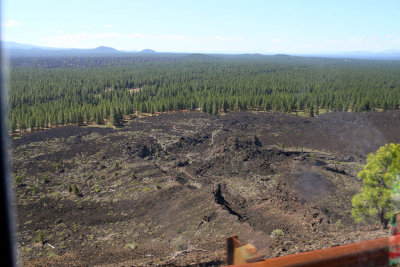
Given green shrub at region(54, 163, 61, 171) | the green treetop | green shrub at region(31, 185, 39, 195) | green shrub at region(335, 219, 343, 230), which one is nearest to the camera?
the green treetop

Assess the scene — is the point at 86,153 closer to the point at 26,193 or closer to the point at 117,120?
the point at 26,193

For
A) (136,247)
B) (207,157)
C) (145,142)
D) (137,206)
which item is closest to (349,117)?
(207,157)

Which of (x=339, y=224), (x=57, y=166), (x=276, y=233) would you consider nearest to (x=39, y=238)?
(x=276, y=233)

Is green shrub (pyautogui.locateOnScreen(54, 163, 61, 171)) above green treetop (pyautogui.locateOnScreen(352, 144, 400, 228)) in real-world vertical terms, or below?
below

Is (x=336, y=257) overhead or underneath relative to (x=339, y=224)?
overhead

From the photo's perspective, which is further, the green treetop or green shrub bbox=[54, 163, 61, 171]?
green shrub bbox=[54, 163, 61, 171]

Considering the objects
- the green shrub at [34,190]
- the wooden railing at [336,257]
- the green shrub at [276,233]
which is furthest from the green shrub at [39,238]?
the wooden railing at [336,257]

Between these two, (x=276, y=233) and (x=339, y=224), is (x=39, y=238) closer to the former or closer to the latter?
(x=276, y=233)

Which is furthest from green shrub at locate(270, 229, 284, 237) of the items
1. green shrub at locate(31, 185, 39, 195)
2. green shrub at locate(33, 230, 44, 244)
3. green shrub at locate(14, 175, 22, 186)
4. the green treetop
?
green shrub at locate(14, 175, 22, 186)

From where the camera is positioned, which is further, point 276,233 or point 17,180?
point 17,180

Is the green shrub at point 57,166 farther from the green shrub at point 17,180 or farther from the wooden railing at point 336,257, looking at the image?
the wooden railing at point 336,257

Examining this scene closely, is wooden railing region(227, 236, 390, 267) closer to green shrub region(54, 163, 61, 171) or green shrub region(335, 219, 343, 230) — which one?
green shrub region(335, 219, 343, 230)

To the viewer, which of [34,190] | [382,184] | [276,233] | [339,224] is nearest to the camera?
Result: [382,184]
